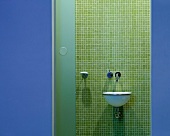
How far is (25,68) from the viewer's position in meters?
2.06

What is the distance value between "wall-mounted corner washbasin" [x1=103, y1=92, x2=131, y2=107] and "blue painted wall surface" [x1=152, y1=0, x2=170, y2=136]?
1197 millimetres

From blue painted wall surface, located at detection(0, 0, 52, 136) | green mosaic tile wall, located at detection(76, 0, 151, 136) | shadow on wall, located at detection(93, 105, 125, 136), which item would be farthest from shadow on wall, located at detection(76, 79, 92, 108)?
blue painted wall surface, located at detection(0, 0, 52, 136)

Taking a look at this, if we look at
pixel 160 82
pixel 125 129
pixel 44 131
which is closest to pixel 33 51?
pixel 44 131

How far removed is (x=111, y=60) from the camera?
11.7 feet

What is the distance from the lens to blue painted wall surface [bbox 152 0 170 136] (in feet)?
6.66

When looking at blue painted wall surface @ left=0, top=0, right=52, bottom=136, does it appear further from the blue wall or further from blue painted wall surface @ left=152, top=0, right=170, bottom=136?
blue painted wall surface @ left=152, top=0, right=170, bottom=136

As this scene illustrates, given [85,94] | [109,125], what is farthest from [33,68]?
[109,125]

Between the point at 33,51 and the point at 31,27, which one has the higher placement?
the point at 31,27

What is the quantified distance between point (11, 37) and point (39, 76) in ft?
1.11

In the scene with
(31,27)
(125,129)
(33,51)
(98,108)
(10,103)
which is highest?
(31,27)

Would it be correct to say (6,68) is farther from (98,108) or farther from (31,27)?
(98,108)

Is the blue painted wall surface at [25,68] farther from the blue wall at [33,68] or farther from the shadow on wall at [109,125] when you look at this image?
the shadow on wall at [109,125]

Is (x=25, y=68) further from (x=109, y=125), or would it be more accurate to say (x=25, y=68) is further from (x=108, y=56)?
(x=109, y=125)

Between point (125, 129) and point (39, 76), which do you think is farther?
point (125, 129)
